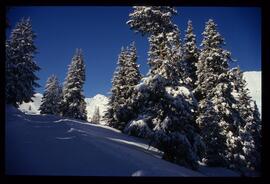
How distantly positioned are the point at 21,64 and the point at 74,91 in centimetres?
1027

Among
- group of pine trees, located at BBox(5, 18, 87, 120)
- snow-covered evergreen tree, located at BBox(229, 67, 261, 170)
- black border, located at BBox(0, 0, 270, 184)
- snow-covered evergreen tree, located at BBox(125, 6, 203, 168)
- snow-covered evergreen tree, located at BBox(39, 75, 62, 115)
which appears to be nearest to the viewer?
black border, located at BBox(0, 0, 270, 184)

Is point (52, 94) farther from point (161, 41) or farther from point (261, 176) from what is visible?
point (261, 176)

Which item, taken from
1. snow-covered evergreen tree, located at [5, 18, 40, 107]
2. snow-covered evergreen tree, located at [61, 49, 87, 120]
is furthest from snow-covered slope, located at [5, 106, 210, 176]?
snow-covered evergreen tree, located at [61, 49, 87, 120]

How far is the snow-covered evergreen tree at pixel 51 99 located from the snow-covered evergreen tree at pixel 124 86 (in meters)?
12.5

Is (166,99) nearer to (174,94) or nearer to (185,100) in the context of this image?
(174,94)

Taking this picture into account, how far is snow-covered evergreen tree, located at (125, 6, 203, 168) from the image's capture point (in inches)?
701

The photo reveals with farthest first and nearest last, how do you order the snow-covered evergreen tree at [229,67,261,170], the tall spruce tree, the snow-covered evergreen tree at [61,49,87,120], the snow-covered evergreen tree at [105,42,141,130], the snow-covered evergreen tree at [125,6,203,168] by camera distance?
1. the snow-covered evergreen tree at [61,49,87,120]
2. the snow-covered evergreen tree at [105,42,141,130]
3. the snow-covered evergreen tree at [229,67,261,170]
4. the tall spruce tree
5. the snow-covered evergreen tree at [125,6,203,168]

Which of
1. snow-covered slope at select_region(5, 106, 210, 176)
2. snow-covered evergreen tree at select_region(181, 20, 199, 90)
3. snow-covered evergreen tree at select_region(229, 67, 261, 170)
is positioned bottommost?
snow-covered slope at select_region(5, 106, 210, 176)

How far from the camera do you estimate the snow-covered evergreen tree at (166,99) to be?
17812 millimetres

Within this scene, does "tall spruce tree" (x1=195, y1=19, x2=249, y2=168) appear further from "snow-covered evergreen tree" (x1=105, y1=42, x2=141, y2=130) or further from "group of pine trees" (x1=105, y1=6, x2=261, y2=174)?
"snow-covered evergreen tree" (x1=105, y1=42, x2=141, y2=130)

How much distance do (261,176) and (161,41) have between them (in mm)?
10509
